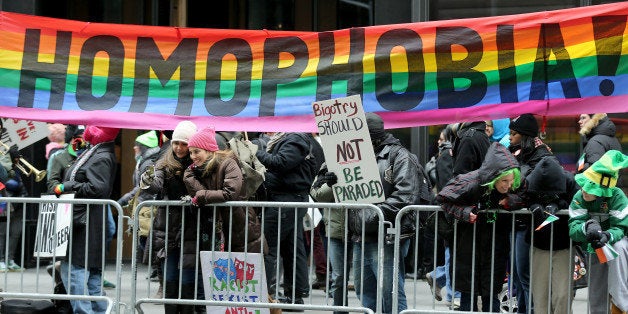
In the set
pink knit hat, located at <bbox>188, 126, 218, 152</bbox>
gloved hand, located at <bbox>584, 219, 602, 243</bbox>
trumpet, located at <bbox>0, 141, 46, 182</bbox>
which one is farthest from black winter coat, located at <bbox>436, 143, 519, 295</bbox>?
trumpet, located at <bbox>0, 141, 46, 182</bbox>

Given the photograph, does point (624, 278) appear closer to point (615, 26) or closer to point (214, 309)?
point (615, 26)

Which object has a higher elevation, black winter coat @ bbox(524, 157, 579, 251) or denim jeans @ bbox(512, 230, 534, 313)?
black winter coat @ bbox(524, 157, 579, 251)

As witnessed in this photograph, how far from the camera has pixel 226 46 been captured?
9.64m

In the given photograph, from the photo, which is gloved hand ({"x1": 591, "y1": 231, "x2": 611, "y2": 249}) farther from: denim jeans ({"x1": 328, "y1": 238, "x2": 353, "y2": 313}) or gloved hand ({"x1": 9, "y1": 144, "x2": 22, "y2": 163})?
gloved hand ({"x1": 9, "y1": 144, "x2": 22, "y2": 163})

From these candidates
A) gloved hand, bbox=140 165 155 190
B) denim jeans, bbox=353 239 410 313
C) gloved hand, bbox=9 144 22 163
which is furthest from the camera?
gloved hand, bbox=9 144 22 163

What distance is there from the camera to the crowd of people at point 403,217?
880cm

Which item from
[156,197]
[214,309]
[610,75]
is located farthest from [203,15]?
[610,75]

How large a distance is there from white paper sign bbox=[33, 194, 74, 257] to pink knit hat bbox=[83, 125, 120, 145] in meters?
0.69

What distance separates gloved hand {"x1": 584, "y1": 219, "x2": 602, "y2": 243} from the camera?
8.43 m

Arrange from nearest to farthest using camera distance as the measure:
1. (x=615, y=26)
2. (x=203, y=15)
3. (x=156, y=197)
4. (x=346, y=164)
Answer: (x=615, y=26)
(x=346, y=164)
(x=156, y=197)
(x=203, y=15)

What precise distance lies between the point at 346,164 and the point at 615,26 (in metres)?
2.25

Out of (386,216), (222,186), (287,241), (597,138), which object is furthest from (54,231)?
(597,138)

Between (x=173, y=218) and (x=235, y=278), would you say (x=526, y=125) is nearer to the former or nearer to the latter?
(x=235, y=278)

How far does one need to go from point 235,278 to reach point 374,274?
1.11 meters
